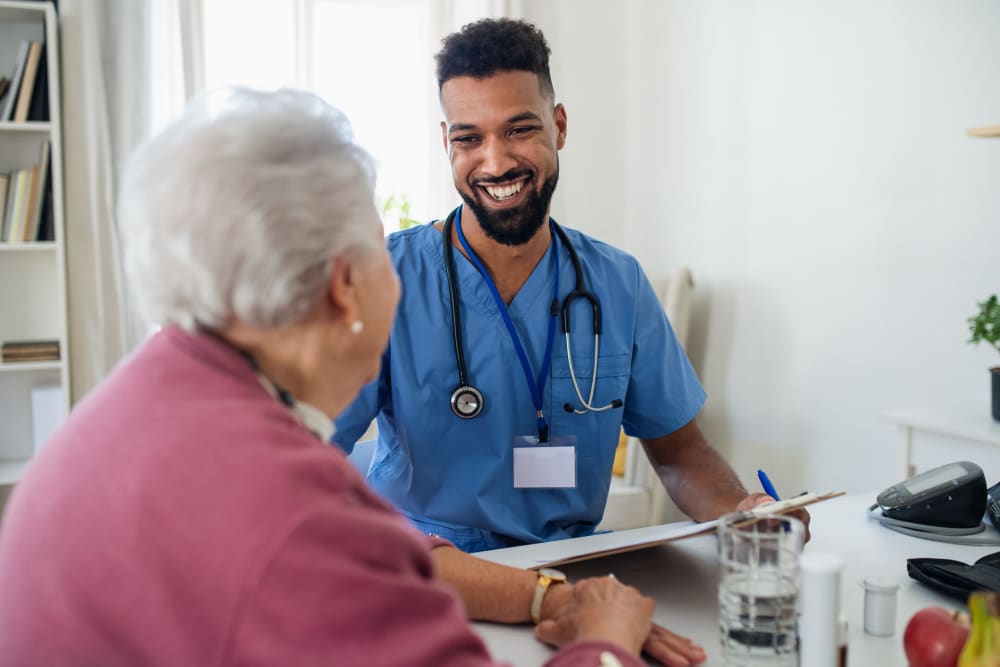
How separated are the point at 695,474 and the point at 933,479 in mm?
408

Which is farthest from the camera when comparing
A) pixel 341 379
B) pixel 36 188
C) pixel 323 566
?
pixel 36 188

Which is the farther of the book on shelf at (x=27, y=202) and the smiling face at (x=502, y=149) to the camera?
the book on shelf at (x=27, y=202)

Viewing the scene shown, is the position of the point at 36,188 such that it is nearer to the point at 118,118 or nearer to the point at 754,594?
the point at 118,118

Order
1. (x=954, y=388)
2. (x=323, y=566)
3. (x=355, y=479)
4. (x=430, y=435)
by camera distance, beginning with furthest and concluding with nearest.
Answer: (x=954, y=388) → (x=430, y=435) → (x=355, y=479) → (x=323, y=566)

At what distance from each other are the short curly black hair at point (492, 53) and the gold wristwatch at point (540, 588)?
40.0 inches

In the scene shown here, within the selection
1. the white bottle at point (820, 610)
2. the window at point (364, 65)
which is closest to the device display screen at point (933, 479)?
the white bottle at point (820, 610)

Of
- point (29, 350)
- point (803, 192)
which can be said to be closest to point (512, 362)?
point (803, 192)

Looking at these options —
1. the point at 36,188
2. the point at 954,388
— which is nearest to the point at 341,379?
the point at 954,388

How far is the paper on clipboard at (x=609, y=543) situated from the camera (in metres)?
1.17

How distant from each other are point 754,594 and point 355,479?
462 mm

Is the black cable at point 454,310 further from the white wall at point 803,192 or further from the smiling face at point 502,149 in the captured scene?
the white wall at point 803,192

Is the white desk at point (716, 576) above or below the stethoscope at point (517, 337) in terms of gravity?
below

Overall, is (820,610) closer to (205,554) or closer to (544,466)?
(205,554)

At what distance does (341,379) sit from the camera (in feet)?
2.92
